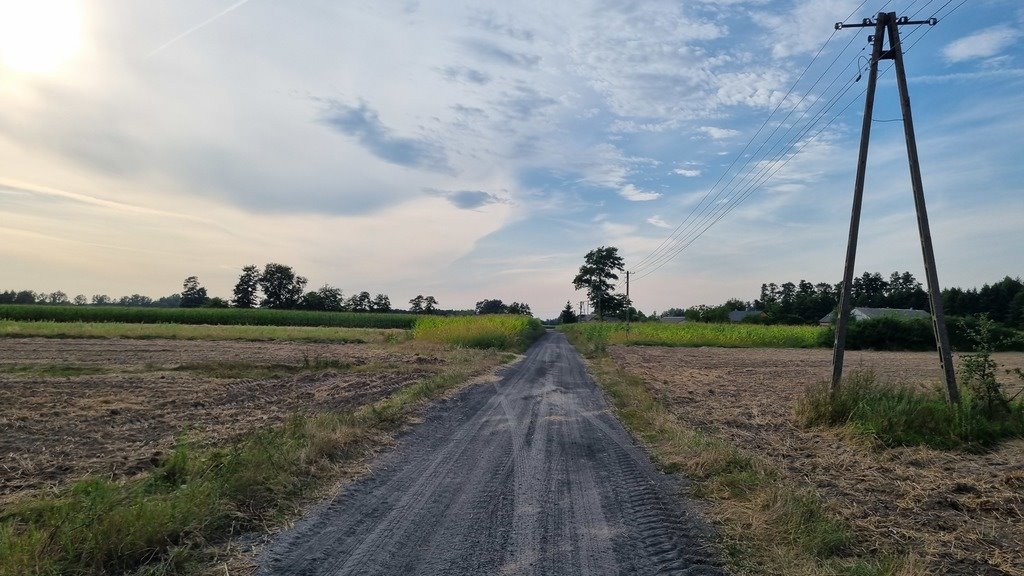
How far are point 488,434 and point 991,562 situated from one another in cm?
651

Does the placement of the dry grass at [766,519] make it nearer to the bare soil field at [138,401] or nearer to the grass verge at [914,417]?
the grass verge at [914,417]

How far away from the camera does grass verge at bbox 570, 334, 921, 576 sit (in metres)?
4.15

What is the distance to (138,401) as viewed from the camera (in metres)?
11.4

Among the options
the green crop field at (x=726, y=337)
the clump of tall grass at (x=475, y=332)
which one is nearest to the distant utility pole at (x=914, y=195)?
the clump of tall grass at (x=475, y=332)

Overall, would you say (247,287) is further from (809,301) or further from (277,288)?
(809,301)

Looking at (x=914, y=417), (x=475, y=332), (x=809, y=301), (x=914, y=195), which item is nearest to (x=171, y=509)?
(x=914, y=417)

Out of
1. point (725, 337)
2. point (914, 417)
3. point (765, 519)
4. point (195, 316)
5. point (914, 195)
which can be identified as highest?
point (914, 195)

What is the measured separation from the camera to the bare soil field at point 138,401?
22.2 ft

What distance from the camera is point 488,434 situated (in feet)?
30.6

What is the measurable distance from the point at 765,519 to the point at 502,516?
7.87 feet

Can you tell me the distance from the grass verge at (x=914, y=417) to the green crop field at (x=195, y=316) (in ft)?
182

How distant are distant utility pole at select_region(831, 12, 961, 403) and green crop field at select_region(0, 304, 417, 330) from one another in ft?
181

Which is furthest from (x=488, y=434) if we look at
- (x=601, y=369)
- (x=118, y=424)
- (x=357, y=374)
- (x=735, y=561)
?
(x=601, y=369)

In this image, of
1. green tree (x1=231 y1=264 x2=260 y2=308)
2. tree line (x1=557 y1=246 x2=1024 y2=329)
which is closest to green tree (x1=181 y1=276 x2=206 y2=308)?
green tree (x1=231 y1=264 x2=260 y2=308)
